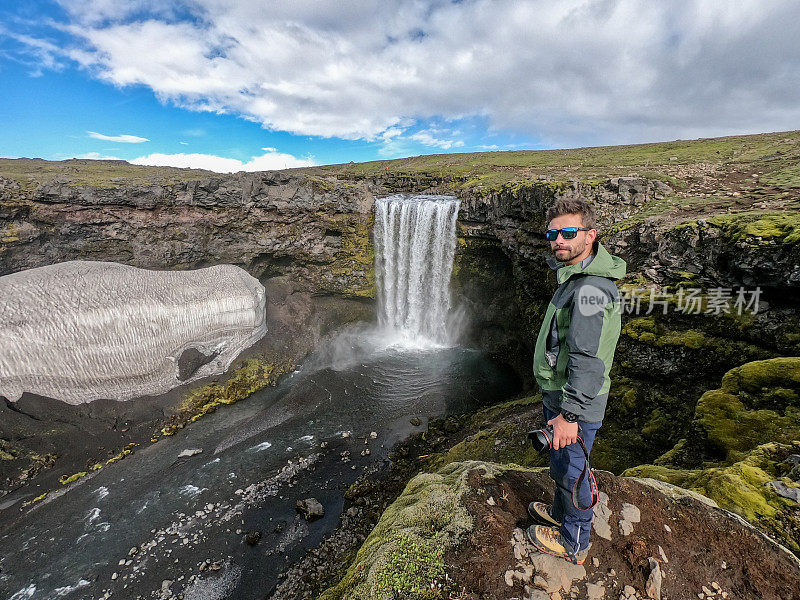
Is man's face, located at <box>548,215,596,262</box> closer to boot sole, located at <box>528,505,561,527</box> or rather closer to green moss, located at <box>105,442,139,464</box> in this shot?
boot sole, located at <box>528,505,561,527</box>

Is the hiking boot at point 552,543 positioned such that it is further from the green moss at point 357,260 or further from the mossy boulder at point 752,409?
the green moss at point 357,260

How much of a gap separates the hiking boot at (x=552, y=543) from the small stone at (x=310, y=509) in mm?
9465

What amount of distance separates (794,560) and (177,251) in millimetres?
28140

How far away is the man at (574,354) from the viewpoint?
3738 millimetres

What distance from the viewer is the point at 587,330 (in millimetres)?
3715

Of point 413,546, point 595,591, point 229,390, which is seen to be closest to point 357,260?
point 229,390

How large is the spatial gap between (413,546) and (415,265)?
21.9 m

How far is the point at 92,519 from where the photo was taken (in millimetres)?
12266

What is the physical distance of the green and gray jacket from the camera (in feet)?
12.2

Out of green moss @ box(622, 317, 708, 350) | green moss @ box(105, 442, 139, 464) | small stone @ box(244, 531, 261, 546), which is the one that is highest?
green moss @ box(622, 317, 708, 350)

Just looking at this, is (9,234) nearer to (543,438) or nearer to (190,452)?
(190,452)

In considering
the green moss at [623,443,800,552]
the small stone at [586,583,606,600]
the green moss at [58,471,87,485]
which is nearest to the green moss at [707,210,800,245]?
the green moss at [623,443,800,552]

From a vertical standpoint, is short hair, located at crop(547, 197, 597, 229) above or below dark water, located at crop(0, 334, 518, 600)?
above

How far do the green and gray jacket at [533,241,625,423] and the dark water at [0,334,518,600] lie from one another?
1047 centimetres
